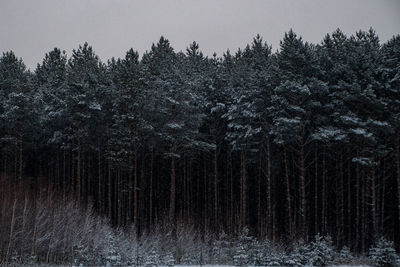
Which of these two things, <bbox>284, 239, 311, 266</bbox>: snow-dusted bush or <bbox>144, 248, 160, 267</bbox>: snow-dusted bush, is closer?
<bbox>144, 248, 160, 267</bbox>: snow-dusted bush

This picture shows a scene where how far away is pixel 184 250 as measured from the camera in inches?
784

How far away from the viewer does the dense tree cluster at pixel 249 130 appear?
1060 inches

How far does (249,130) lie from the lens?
29.1 metres

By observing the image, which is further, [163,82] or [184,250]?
[163,82]

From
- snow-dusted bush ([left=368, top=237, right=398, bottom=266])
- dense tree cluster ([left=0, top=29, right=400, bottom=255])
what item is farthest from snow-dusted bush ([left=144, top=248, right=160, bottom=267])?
snow-dusted bush ([left=368, top=237, right=398, bottom=266])

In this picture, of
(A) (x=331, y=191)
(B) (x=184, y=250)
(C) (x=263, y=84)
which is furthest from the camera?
(A) (x=331, y=191)

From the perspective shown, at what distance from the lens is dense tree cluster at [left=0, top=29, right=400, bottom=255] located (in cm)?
2692

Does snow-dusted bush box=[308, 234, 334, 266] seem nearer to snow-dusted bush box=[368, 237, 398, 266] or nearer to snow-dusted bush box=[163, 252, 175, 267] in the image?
snow-dusted bush box=[368, 237, 398, 266]

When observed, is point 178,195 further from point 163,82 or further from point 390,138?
point 390,138

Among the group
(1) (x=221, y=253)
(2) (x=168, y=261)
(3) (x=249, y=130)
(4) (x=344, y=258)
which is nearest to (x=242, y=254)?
(1) (x=221, y=253)

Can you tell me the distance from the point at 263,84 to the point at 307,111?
162 inches

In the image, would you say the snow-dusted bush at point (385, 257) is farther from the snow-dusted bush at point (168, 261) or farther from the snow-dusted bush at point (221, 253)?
the snow-dusted bush at point (168, 261)

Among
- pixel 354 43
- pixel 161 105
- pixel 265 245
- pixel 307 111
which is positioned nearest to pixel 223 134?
pixel 161 105

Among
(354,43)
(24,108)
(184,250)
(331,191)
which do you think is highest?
(354,43)
